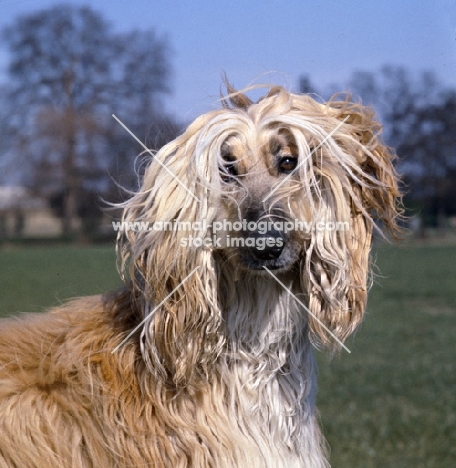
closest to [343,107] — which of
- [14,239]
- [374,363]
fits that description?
[374,363]

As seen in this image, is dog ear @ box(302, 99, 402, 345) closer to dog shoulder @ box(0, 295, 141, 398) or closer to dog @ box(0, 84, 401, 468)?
dog @ box(0, 84, 401, 468)

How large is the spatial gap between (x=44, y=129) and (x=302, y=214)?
35.9ft

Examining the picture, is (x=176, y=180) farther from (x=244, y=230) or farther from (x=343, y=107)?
(x=343, y=107)

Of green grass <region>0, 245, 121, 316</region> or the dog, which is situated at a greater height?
the dog

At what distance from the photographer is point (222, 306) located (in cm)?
229

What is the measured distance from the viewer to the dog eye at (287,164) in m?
2.25

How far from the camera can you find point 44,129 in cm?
1250

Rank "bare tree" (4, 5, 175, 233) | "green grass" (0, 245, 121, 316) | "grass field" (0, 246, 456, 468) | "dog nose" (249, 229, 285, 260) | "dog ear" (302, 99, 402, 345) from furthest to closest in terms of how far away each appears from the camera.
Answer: "green grass" (0, 245, 121, 316) < "bare tree" (4, 5, 175, 233) < "grass field" (0, 246, 456, 468) < "dog ear" (302, 99, 402, 345) < "dog nose" (249, 229, 285, 260)

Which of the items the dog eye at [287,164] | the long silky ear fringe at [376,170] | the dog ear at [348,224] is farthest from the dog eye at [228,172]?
the long silky ear fringe at [376,170]

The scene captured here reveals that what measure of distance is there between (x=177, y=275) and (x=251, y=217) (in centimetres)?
28

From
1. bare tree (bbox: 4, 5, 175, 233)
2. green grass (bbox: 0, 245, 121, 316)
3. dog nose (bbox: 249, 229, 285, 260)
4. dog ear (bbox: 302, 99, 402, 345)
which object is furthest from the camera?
green grass (bbox: 0, 245, 121, 316)

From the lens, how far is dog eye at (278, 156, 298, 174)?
7.39ft

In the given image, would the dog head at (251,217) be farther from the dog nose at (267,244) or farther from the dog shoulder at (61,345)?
the dog shoulder at (61,345)

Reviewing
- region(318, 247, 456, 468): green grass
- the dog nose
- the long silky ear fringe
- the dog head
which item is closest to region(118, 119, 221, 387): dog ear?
the dog head
